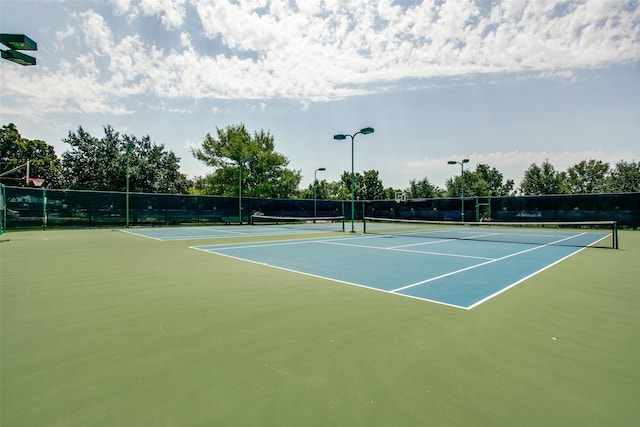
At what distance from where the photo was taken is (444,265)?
27.7ft

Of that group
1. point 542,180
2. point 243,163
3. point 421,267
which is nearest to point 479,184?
point 542,180

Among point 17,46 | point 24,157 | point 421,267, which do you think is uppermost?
point 24,157

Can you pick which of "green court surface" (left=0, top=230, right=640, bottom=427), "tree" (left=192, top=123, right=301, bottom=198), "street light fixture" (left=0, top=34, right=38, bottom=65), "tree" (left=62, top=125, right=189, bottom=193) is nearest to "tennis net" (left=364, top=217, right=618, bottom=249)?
"green court surface" (left=0, top=230, right=640, bottom=427)

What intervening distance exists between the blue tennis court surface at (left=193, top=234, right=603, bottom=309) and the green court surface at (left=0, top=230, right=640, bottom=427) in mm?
546

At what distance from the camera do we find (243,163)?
42.2m

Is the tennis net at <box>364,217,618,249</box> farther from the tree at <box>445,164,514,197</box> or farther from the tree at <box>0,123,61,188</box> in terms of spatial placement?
the tree at <box>0,123,61,188</box>

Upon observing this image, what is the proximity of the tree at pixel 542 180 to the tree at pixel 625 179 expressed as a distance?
7.29 metres

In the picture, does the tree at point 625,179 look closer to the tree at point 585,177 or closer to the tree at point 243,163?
the tree at point 585,177

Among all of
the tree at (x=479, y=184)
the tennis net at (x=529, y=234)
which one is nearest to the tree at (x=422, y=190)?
the tree at (x=479, y=184)

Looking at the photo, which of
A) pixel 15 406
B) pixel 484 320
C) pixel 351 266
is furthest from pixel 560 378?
pixel 351 266

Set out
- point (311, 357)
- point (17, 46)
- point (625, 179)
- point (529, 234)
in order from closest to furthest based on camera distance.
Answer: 1. point (311, 357)
2. point (17, 46)
3. point (529, 234)
4. point (625, 179)

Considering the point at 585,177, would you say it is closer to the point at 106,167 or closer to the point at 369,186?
the point at 369,186

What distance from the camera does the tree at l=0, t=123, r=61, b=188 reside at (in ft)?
132

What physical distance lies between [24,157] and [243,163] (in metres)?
28.1
